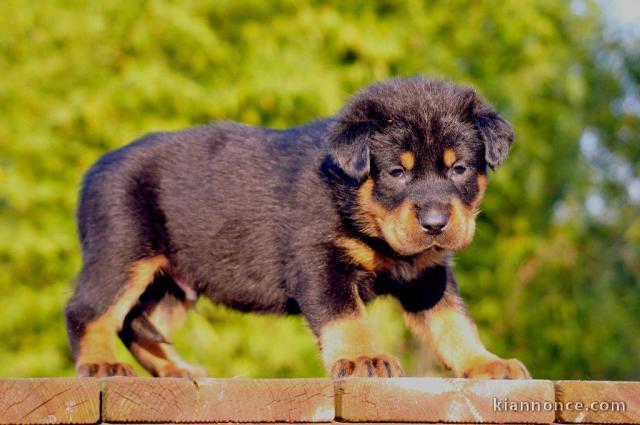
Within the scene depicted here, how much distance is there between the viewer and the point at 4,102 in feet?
35.3

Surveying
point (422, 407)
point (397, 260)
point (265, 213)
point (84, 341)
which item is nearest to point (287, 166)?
point (265, 213)

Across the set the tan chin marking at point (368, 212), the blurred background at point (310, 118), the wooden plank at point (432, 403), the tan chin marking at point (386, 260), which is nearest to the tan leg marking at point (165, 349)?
the tan chin marking at point (386, 260)

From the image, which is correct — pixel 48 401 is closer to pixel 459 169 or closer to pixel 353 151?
pixel 353 151

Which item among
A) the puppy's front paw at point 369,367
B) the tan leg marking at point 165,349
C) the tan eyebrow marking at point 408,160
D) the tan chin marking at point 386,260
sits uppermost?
the tan eyebrow marking at point 408,160

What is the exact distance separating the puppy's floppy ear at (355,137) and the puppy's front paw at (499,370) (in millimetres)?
880

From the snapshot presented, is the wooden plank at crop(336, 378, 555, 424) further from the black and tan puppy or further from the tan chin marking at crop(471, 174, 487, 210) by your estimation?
the tan chin marking at crop(471, 174, 487, 210)

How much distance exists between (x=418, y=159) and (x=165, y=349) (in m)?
1.76

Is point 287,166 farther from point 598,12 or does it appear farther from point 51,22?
point 598,12

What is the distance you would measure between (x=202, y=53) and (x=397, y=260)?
21.7 ft

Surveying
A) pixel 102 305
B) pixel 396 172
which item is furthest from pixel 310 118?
pixel 396 172

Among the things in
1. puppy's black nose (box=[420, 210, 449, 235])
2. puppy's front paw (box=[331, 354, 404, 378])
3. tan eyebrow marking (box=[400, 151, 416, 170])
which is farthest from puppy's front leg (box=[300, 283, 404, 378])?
tan eyebrow marking (box=[400, 151, 416, 170])

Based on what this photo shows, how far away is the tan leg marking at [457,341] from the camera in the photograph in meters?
3.98

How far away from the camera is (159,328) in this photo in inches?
209

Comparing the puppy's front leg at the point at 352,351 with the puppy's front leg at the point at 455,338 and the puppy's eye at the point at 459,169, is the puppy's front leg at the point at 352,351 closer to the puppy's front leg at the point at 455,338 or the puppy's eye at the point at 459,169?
the puppy's front leg at the point at 455,338
